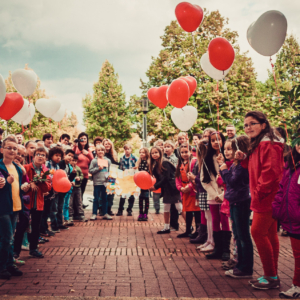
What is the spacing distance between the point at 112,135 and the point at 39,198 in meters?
34.9

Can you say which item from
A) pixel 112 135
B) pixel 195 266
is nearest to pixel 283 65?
pixel 112 135

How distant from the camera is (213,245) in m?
5.87

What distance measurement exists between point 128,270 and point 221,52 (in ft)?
11.3

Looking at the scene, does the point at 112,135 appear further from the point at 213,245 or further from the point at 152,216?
the point at 213,245

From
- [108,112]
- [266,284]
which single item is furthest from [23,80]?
[108,112]

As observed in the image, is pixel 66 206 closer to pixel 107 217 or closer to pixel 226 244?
pixel 107 217

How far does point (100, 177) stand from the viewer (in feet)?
30.6

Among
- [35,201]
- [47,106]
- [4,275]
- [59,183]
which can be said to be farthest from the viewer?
[47,106]

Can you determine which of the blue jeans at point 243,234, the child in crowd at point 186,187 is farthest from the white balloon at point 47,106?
the blue jeans at point 243,234

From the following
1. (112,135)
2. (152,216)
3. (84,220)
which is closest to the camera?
(84,220)

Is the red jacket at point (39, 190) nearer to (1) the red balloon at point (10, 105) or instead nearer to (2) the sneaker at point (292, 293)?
(1) the red balloon at point (10, 105)

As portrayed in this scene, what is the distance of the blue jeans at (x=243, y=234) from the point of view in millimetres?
4363

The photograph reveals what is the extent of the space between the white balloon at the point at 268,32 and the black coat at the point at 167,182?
3900 millimetres

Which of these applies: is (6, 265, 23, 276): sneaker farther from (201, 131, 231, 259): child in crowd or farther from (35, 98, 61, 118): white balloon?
(35, 98, 61, 118): white balloon
